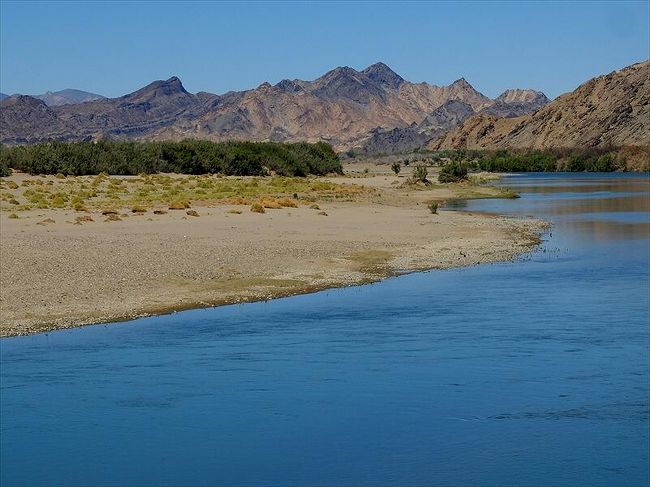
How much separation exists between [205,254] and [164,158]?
140 feet

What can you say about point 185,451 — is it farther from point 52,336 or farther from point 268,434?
point 52,336

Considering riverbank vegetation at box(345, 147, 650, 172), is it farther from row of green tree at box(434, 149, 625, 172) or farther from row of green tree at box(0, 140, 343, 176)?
row of green tree at box(0, 140, 343, 176)

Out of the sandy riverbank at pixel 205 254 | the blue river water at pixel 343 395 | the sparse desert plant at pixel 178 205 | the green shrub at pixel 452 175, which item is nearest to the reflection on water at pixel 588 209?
the sandy riverbank at pixel 205 254

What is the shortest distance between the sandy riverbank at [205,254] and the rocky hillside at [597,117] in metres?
111

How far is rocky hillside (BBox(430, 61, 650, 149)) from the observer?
148 metres

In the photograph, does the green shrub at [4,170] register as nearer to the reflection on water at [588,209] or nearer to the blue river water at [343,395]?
the reflection on water at [588,209]

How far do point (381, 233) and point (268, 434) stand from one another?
2004 cm

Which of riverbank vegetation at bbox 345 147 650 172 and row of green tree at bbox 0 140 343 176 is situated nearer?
row of green tree at bbox 0 140 343 176

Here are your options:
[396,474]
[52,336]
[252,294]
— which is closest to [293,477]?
[396,474]

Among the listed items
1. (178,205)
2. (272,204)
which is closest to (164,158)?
(272,204)

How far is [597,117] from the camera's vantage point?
15800 centimetres

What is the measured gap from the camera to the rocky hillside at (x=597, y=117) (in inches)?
5817

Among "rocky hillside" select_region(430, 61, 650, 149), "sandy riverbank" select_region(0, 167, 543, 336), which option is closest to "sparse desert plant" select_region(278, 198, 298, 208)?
"sandy riverbank" select_region(0, 167, 543, 336)

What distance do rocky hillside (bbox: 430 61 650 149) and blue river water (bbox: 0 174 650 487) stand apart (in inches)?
4975
